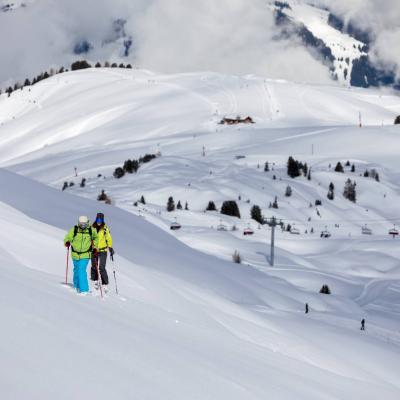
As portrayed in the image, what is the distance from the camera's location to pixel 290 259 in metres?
47.3

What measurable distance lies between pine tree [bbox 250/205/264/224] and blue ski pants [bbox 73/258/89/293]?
51.2m

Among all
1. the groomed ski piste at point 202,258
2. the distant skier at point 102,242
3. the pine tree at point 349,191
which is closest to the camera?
the groomed ski piste at point 202,258

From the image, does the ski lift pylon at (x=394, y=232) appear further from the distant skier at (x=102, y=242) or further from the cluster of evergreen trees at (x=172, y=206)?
the distant skier at (x=102, y=242)

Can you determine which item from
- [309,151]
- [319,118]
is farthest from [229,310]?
[319,118]

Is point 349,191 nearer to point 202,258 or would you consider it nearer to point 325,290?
→ point 325,290

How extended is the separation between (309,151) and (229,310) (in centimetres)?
8234

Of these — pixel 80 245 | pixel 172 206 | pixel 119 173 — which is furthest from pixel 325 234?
pixel 80 245

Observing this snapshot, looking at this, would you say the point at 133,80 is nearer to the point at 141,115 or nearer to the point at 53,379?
the point at 141,115

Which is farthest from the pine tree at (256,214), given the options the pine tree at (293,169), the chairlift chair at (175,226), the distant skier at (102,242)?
the distant skier at (102,242)

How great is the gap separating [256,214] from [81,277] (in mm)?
52917

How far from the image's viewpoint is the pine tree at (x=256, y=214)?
63628mm

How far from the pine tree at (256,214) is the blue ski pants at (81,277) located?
51236 millimetres

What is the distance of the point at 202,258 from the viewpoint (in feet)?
101

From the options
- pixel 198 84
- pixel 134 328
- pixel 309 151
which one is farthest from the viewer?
pixel 198 84
